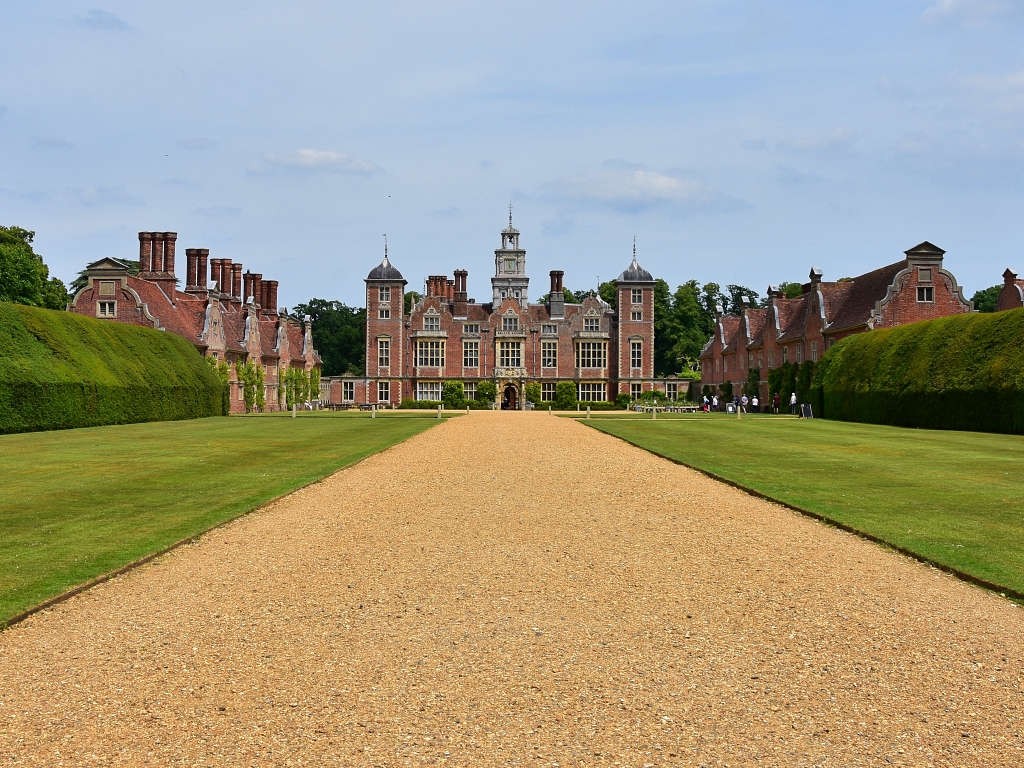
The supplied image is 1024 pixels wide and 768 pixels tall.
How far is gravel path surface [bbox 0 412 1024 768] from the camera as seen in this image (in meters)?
3.94

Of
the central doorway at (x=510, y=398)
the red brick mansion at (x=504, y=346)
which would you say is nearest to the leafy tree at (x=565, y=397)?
the red brick mansion at (x=504, y=346)

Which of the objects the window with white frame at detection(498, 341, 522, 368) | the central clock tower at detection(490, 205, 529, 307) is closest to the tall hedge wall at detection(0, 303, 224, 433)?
the window with white frame at detection(498, 341, 522, 368)

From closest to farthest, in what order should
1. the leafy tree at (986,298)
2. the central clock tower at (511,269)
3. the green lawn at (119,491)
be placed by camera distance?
the green lawn at (119,491)
the leafy tree at (986,298)
the central clock tower at (511,269)

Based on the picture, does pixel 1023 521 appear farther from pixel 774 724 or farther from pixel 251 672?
pixel 251 672

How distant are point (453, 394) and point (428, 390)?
248cm

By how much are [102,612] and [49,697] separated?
1588 millimetres

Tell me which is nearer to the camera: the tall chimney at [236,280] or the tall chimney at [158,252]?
the tall chimney at [158,252]

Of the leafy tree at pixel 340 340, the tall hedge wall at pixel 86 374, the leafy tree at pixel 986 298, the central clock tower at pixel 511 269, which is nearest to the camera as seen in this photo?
the tall hedge wall at pixel 86 374

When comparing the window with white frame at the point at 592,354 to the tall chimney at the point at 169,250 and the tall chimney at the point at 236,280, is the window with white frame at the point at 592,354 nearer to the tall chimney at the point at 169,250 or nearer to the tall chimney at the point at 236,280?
the tall chimney at the point at 236,280

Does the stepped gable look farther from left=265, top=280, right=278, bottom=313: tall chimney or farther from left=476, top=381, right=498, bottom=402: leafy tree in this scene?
left=265, top=280, right=278, bottom=313: tall chimney

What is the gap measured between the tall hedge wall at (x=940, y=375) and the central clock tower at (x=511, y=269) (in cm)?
4805

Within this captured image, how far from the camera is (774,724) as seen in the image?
415 cm

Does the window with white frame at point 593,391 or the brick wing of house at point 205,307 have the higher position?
the brick wing of house at point 205,307

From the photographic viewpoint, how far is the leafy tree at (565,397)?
6425 cm
